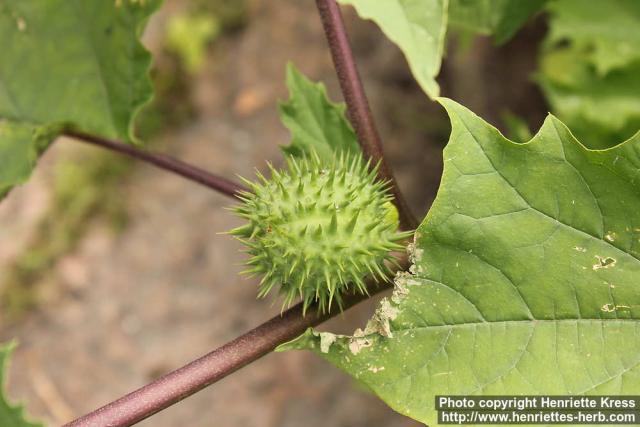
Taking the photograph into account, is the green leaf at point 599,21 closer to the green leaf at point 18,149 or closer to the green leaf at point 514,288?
the green leaf at point 514,288

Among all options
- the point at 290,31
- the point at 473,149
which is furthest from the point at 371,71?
the point at 473,149

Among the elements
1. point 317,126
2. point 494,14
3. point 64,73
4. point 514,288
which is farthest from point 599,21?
point 64,73

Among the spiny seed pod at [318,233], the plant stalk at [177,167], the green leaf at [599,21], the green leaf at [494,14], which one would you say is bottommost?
the spiny seed pod at [318,233]

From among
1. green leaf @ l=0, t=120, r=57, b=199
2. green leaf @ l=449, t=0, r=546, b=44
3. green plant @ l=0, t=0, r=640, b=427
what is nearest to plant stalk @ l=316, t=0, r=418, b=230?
green plant @ l=0, t=0, r=640, b=427

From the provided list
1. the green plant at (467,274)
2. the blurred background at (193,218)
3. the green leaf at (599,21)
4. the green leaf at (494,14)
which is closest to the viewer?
the green plant at (467,274)

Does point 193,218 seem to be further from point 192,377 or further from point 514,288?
point 514,288

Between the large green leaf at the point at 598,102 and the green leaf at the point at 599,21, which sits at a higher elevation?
the green leaf at the point at 599,21

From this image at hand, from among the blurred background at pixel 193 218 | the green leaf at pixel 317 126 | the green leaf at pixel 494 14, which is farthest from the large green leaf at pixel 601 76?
the blurred background at pixel 193 218
